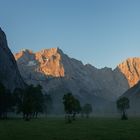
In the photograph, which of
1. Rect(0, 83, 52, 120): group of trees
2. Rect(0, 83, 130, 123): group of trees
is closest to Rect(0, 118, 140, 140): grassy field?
Rect(0, 83, 130, 123): group of trees

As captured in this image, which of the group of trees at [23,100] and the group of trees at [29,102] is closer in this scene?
the group of trees at [29,102]

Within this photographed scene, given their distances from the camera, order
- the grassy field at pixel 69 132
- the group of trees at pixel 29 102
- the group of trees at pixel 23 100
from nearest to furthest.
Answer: the grassy field at pixel 69 132 < the group of trees at pixel 29 102 < the group of trees at pixel 23 100

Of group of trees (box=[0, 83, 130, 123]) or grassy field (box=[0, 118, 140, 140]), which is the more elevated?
group of trees (box=[0, 83, 130, 123])

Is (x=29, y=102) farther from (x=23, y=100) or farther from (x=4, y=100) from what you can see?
(x=4, y=100)

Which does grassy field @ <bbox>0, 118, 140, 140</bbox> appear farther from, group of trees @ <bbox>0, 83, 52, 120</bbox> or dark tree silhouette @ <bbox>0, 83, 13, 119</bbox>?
dark tree silhouette @ <bbox>0, 83, 13, 119</bbox>

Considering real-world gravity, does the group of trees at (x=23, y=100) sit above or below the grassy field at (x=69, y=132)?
above

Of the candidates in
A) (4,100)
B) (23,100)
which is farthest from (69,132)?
(4,100)

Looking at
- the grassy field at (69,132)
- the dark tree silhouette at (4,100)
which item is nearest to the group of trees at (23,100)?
the dark tree silhouette at (4,100)

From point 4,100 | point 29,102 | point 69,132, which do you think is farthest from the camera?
point 4,100

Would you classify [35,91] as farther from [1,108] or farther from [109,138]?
[109,138]

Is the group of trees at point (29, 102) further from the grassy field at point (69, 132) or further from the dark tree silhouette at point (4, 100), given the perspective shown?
the grassy field at point (69, 132)

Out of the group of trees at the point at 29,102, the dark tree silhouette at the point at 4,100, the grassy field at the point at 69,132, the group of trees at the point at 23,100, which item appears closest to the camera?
the grassy field at the point at 69,132

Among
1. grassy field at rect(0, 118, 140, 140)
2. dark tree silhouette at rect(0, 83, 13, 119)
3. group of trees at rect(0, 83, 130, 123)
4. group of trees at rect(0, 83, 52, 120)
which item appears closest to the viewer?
grassy field at rect(0, 118, 140, 140)

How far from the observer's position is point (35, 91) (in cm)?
18262
